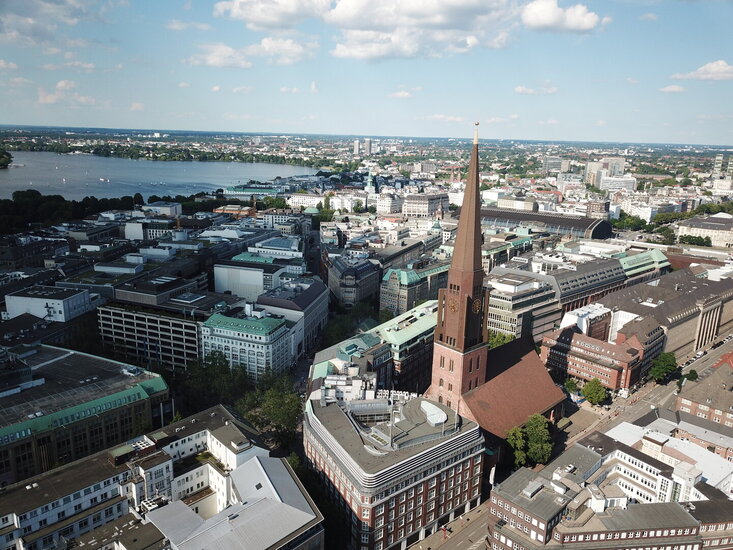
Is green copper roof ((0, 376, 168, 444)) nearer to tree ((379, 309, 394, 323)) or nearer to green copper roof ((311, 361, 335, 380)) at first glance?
green copper roof ((311, 361, 335, 380))

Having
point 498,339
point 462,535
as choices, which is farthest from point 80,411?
point 498,339

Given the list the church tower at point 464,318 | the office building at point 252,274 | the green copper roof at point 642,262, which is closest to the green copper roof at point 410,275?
the office building at point 252,274

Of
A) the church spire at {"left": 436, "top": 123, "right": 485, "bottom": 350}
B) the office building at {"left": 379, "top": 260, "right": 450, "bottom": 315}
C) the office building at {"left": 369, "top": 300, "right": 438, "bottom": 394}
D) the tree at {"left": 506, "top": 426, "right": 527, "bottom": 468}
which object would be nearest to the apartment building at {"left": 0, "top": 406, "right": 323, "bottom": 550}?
the church spire at {"left": 436, "top": 123, "right": 485, "bottom": 350}

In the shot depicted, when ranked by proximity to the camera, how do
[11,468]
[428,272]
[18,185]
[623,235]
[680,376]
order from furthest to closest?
[18,185] < [623,235] < [428,272] < [680,376] < [11,468]

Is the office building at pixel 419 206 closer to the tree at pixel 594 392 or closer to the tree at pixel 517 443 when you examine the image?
the tree at pixel 594 392

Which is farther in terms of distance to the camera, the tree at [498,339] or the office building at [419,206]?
the office building at [419,206]

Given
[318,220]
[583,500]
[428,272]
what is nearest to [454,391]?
[583,500]

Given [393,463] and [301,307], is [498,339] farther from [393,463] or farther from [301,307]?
[393,463]

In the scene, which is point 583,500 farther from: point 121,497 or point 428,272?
point 428,272
